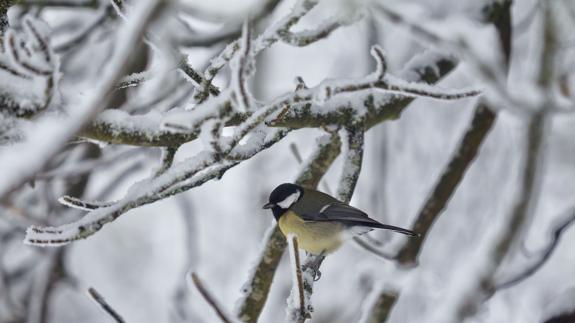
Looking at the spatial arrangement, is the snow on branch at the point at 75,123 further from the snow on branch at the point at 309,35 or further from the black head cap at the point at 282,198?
the black head cap at the point at 282,198

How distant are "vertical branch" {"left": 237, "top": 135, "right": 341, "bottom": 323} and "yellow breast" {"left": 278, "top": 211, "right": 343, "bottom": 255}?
457 mm

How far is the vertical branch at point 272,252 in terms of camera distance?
2498 mm

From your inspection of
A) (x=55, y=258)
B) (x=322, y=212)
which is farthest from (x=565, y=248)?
(x=55, y=258)

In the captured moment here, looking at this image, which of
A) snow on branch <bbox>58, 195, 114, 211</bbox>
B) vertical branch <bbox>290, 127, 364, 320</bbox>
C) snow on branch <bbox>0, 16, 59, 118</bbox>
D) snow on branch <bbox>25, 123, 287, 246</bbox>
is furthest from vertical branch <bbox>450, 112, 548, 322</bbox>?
snow on branch <bbox>0, 16, 59, 118</bbox>

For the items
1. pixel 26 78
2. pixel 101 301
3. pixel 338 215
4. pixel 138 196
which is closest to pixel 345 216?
pixel 338 215

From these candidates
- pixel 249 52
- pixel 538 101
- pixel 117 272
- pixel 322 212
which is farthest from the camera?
pixel 117 272

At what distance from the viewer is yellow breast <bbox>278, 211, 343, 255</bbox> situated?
3227 mm

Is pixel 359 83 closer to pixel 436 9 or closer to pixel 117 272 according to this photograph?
pixel 436 9

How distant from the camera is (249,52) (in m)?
1.44

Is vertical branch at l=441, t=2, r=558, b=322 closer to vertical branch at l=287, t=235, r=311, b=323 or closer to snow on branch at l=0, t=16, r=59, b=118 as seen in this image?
vertical branch at l=287, t=235, r=311, b=323

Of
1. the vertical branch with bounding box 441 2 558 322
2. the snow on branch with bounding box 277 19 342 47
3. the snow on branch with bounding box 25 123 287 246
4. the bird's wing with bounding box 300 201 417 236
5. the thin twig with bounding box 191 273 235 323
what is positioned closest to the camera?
the thin twig with bounding box 191 273 235 323

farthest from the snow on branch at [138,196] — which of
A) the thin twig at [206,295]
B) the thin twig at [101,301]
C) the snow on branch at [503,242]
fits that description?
the snow on branch at [503,242]

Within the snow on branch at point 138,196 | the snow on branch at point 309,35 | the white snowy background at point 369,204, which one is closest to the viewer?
the snow on branch at point 138,196

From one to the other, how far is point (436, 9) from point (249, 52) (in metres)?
3.20
